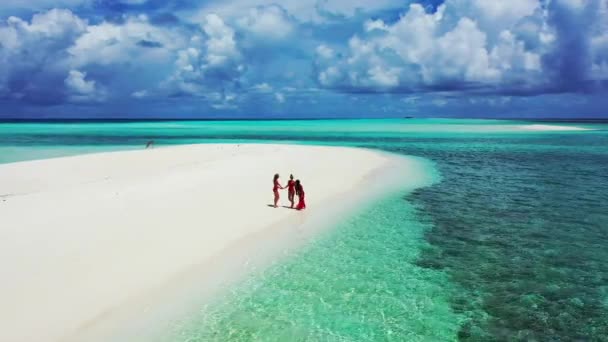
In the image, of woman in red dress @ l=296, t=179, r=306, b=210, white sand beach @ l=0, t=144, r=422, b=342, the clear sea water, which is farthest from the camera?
woman in red dress @ l=296, t=179, r=306, b=210

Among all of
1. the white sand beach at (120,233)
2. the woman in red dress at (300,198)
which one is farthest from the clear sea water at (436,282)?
the woman in red dress at (300,198)

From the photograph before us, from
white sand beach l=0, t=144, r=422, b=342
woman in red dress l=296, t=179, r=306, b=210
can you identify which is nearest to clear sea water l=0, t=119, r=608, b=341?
white sand beach l=0, t=144, r=422, b=342

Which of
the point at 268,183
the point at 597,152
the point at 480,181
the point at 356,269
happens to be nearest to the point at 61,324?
the point at 356,269

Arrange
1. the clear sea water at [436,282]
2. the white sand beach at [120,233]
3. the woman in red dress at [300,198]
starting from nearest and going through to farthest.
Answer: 1. the clear sea water at [436,282]
2. the white sand beach at [120,233]
3. the woman in red dress at [300,198]

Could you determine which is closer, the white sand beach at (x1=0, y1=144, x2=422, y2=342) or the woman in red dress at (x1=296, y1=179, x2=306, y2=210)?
the white sand beach at (x1=0, y1=144, x2=422, y2=342)

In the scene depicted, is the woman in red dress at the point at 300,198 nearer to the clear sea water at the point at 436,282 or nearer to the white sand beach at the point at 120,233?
the white sand beach at the point at 120,233

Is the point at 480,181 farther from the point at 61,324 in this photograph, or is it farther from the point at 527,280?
the point at 61,324

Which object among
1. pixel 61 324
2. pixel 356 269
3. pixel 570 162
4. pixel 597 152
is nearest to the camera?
pixel 61 324

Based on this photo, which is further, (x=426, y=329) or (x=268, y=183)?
(x=268, y=183)

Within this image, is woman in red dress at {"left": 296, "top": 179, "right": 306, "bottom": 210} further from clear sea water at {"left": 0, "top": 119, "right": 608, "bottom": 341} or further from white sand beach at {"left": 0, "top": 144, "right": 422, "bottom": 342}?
clear sea water at {"left": 0, "top": 119, "right": 608, "bottom": 341}
